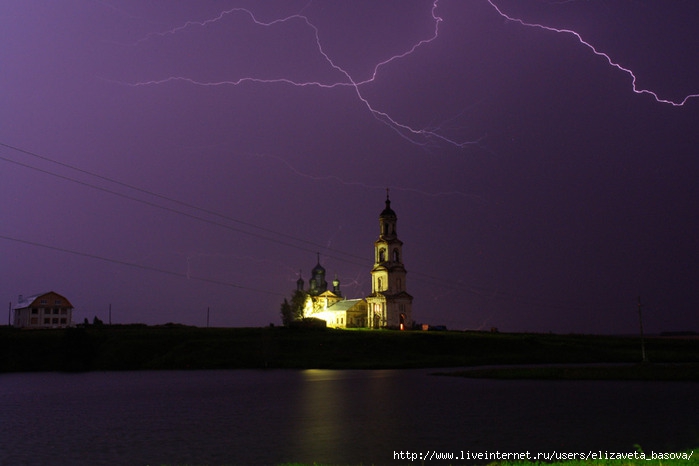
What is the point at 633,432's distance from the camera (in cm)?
2731

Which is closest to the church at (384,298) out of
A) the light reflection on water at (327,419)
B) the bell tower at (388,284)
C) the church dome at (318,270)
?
the bell tower at (388,284)

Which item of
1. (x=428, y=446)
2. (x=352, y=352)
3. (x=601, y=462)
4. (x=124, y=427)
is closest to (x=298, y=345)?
(x=352, y=352)

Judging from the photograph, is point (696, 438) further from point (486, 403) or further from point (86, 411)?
point (86, 411)

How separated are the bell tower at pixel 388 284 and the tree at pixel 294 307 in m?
21.3

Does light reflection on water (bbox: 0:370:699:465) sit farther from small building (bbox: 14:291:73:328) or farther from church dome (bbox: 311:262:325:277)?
church dome (bbox: 311:262:325:277)

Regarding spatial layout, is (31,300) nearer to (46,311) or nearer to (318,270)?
(46,311)

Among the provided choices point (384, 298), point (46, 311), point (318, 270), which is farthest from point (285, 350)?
point (318, 270)

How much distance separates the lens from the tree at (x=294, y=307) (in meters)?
141

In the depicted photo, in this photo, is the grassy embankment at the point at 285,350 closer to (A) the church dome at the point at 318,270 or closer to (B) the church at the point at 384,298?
(B) the church at the point at 384,298

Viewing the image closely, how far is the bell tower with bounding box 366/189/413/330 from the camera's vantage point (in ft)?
398

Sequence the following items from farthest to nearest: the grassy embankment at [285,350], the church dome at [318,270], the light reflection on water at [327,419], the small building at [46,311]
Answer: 1. the church dome at [318,270]
2. the small building at [46,311]
3. the grassy embankment at [285,350]
4. the light reflection on water at [327,419]

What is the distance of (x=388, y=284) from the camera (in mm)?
122562

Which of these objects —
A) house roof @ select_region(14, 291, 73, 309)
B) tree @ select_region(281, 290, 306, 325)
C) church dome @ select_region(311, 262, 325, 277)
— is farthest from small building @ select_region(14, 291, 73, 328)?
church dome @ select_region(311, 262, 325, 277)

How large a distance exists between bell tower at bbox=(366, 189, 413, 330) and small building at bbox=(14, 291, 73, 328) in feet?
177
